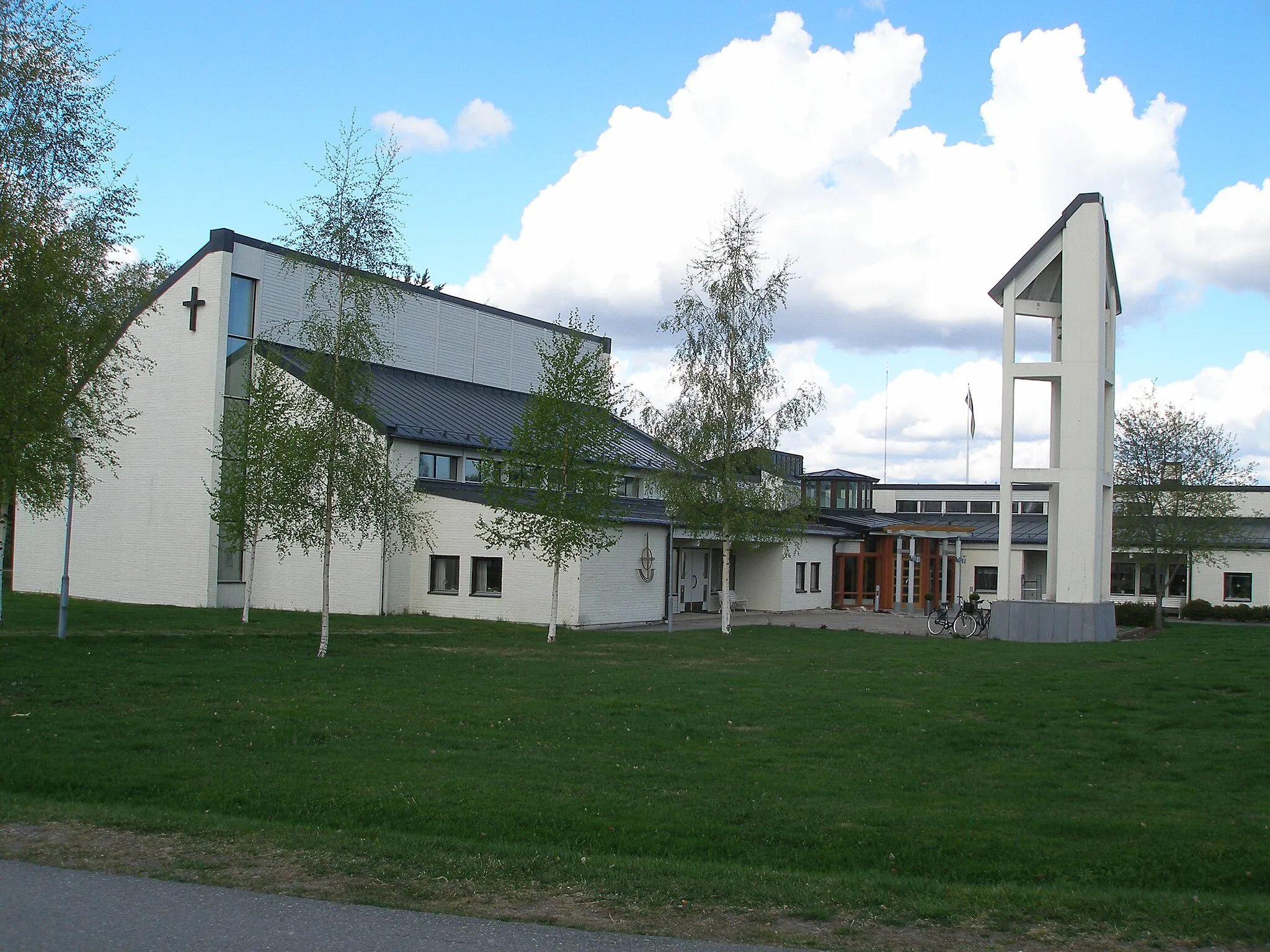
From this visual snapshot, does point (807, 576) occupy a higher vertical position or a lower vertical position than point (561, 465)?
lower

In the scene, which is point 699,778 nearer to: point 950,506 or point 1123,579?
point 1123,579

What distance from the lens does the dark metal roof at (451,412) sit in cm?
3350

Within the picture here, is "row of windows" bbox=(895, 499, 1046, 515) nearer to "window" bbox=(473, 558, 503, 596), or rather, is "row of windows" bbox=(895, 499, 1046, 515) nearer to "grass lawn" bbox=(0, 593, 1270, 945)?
"window" bbox=(473, 558, 503, 596)

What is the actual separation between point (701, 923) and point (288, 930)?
2.32m

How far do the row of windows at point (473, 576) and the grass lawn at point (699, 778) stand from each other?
1180cm

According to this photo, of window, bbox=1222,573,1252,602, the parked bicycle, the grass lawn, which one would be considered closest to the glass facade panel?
the grass lawn

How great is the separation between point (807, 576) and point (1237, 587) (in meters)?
21.5

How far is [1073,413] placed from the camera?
31.1 m

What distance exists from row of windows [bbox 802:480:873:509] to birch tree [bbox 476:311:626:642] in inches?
1237

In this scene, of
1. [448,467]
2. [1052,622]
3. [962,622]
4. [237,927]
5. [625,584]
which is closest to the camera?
[237,927]

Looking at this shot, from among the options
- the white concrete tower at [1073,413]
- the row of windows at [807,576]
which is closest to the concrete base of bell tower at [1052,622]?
the white concrete tower at [1073,413]

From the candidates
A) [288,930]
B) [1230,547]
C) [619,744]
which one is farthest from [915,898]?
[1230,547]

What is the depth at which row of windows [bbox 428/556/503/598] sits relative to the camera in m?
32.3

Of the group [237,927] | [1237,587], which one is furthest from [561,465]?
[1237,587]
